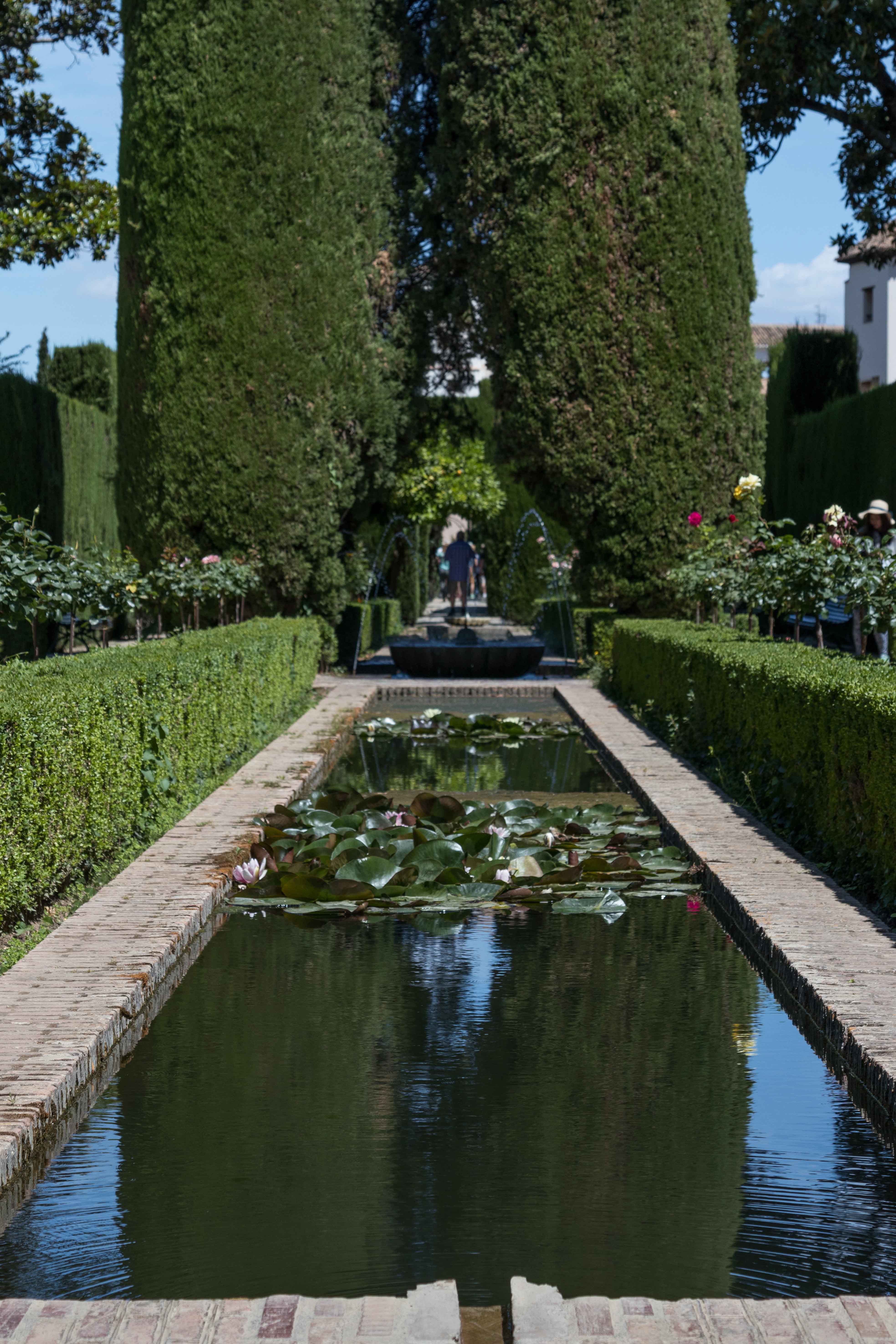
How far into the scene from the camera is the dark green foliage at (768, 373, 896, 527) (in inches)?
734

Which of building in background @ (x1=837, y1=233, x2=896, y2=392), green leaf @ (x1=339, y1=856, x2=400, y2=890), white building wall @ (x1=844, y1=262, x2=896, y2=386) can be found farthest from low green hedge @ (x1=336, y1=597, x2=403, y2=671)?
white building wall @ (x1=844, y1=262, x2=896, y2=386)

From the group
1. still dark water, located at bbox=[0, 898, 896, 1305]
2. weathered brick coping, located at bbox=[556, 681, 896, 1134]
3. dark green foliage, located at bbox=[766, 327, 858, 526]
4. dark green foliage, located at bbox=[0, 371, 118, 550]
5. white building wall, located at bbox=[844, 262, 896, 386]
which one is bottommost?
still dark water, located at bbox=[0, 898, 896, 1305]

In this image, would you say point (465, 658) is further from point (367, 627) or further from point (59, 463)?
point (59, 463)

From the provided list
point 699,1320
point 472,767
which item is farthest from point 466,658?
point 699,1320

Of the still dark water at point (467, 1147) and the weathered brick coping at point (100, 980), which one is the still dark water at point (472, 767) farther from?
the still dark water at point (467, 1147)

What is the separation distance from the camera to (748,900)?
17.7 ft

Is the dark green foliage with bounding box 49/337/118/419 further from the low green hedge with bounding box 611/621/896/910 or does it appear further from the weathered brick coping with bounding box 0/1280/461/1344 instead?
the weathered brick coping with bounding box 0/1280/461/1344

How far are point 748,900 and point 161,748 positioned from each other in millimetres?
3218

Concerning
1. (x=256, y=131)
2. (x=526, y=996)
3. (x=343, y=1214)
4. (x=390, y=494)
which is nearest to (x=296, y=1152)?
(x=343, y=1214)

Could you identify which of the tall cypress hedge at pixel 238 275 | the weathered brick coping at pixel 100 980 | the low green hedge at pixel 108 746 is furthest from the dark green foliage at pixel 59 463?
the weathered brick coping at pixel 100 980

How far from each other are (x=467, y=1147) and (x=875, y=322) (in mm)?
39790

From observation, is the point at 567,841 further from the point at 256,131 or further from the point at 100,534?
the point at 100,534

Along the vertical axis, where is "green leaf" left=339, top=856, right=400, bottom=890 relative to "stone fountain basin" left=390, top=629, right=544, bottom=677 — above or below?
below

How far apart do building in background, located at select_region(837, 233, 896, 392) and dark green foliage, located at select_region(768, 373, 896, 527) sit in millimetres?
15072
